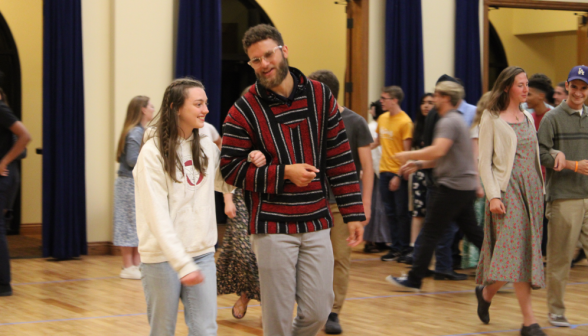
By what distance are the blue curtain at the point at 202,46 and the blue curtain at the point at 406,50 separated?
2.03 m

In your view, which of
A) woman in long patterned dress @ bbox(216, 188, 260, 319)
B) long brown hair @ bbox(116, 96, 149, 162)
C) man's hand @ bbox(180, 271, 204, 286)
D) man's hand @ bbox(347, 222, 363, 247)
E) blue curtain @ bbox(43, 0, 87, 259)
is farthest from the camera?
blue curtain @ bbox(43, 0, 87, 259)

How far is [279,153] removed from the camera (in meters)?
2.66

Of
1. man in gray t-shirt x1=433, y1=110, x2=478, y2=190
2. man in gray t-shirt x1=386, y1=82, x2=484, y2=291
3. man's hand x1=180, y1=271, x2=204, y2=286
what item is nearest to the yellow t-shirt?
man in gray t-shirt x1=386, y1=82, x2=484, y2=291

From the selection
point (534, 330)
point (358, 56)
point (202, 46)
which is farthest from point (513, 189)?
point (358, 56)

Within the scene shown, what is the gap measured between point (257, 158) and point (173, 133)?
0.33 meters

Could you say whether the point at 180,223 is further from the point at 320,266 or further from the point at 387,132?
the point at 387,132

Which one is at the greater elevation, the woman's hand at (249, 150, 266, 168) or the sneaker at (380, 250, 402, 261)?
the woman's hand at (249, 150, 266, 168)

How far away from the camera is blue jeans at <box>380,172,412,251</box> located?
6797 millimetres

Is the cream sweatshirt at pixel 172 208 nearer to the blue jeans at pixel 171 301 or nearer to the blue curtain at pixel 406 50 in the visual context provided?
the blue jeans at pixel 171 301

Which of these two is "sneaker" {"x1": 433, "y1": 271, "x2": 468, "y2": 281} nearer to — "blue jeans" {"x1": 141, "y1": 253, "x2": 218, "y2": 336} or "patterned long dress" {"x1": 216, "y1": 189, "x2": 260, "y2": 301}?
"patterned long dress" {"x1": 216, "y1": 189, "x2": 260, "y2": 301}

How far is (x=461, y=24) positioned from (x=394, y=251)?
307 centimetres

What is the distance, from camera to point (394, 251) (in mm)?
6980

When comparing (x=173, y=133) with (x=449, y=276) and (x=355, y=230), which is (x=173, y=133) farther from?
(x=449, y=276)

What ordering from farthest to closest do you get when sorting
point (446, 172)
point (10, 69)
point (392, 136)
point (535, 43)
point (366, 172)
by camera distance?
point (535, 43), point (10, 69), point (392, 136), point (446, 172), point (366, 172)
